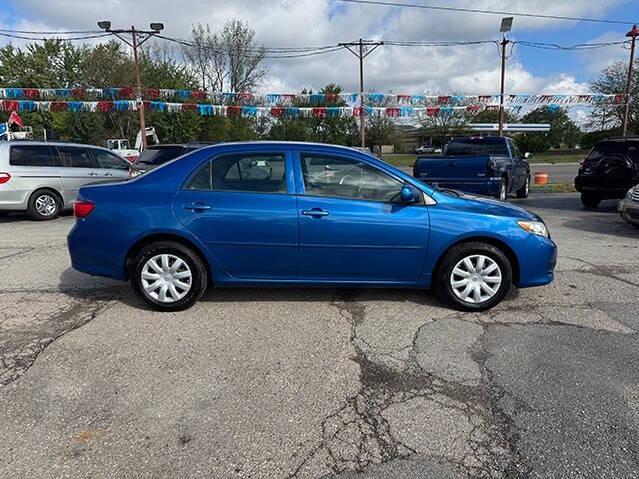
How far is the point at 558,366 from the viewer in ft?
10.9

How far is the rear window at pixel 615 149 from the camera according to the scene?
10.1m

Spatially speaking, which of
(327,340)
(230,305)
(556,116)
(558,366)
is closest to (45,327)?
(230,305)

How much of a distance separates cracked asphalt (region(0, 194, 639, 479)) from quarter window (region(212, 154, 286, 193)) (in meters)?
1.18

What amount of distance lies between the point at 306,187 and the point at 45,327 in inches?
105

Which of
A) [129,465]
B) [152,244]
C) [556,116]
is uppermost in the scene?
[556,116]

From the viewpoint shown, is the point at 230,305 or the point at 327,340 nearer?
the point at 327,340

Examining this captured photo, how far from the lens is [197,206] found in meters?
4.21

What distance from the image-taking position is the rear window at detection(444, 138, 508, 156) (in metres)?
12.1

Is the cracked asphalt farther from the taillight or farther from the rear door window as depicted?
the rear door window

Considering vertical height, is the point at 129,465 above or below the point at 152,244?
below

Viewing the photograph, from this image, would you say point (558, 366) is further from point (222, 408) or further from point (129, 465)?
point (129, 465)

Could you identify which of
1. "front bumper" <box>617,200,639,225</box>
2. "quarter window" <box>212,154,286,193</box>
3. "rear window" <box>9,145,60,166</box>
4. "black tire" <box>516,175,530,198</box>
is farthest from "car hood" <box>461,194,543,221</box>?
"black tire" <box>516,175,530,198</box>

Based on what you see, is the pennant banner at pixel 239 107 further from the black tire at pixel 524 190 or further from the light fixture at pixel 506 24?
the black tire at pixel 524 190

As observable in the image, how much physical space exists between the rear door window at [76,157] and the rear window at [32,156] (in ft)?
0.56
